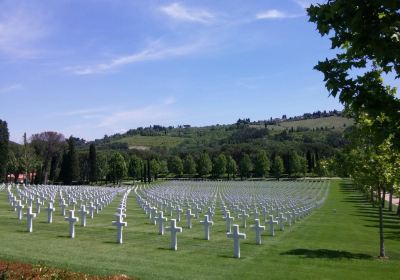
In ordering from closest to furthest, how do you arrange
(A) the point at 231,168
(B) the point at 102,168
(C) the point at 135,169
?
(B) the point at 102,168 < (C) the point at 135,169 < (A) the point at 231,168

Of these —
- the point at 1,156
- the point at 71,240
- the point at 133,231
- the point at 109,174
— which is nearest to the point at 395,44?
the point at 71,240

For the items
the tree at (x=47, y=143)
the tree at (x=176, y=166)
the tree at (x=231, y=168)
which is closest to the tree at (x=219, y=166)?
the tree at (x=231, y=168)

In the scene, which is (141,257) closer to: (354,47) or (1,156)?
(354,47)

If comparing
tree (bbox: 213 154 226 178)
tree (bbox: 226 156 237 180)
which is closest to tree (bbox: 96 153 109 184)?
tree (bbox: 213 154 226 178)

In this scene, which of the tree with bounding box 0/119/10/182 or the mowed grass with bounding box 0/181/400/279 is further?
the tree with bounding box 0/119/10/182

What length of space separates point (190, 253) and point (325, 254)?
5.26 metres

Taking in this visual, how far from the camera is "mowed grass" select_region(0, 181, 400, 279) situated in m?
11.7

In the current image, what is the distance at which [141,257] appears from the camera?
13.1 meters

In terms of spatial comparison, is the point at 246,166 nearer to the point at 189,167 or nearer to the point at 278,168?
the point at 278,168

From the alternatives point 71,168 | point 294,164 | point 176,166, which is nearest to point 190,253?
point 71,168

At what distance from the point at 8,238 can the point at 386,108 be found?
12.8 m

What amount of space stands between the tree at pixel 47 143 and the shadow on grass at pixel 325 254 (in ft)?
293

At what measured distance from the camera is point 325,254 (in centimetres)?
1666

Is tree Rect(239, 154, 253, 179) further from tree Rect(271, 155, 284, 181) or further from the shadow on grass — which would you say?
the shadow on grass
